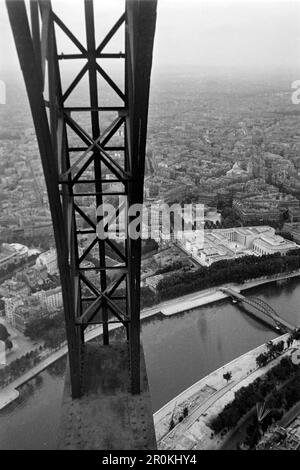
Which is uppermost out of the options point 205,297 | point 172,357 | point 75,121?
point 75,121

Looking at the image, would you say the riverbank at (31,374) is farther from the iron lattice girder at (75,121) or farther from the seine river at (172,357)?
the iron lattice girder at (75,121)

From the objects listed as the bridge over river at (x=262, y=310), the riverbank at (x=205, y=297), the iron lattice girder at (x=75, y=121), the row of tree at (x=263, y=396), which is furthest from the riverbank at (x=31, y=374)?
the iron lattice girder at (x=75, y=121)

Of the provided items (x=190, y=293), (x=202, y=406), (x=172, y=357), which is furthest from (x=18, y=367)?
(x=190, y=293)

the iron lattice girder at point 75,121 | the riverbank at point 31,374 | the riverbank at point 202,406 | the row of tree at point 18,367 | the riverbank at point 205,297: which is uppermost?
the iron lattice girder at point 75,121

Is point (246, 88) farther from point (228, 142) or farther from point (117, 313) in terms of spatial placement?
point (117, 313)

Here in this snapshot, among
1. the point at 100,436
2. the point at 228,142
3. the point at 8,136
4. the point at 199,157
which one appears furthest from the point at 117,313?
the point at 228,142

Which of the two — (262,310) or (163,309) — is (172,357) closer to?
(163,309)

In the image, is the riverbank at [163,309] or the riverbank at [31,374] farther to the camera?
the riverbank at [163,309]
